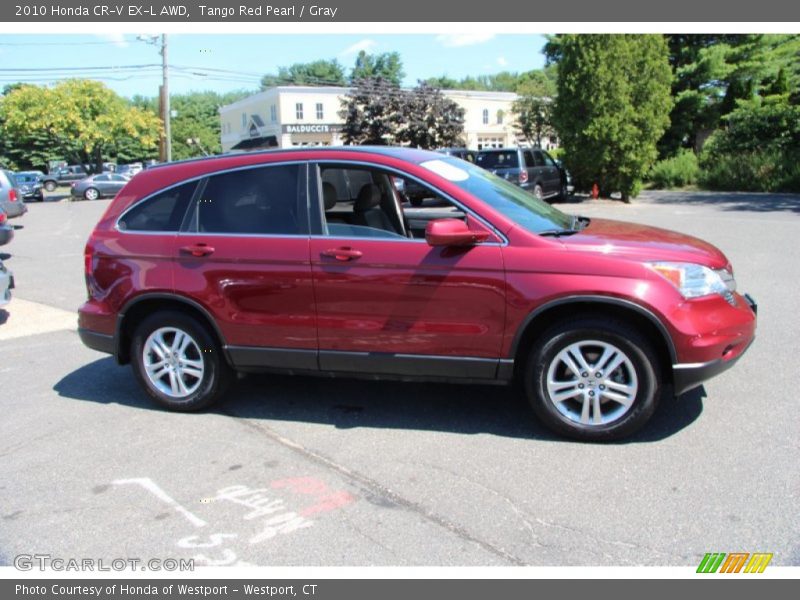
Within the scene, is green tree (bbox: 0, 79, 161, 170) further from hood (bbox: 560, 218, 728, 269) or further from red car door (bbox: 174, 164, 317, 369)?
hood (bbox: 560, 218, 728, 269)

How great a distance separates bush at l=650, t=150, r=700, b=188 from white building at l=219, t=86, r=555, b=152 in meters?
28.5

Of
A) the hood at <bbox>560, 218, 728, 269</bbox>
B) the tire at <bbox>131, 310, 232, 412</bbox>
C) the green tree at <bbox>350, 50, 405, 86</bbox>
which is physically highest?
the green tree at <bbox>350, 50, 405, 86</bbox>

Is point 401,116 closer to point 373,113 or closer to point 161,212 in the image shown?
point 373,113

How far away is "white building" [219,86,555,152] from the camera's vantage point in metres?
62.0

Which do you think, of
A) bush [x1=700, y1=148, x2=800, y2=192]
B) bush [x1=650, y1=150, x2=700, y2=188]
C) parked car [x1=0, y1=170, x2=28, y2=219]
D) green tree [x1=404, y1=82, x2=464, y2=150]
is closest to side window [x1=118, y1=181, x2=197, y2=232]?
parked car [x1=0, y1=170, x2=28, y2=219]

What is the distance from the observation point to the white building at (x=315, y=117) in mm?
62031

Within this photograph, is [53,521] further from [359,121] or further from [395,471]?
[359,121]

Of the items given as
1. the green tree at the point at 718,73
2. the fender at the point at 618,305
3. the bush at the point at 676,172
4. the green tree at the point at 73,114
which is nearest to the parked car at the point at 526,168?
the bush at the point at 676,172

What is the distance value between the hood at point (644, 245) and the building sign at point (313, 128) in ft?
195

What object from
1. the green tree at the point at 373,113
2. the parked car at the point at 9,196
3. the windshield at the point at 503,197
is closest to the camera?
the windshield at the point at 503,197

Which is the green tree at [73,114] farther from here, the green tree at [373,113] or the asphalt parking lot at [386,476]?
the asphalt parking lot at [386,476]

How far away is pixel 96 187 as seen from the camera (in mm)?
37344

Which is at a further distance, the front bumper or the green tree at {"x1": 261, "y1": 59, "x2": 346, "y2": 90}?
the green tree at {"x1": 261, "y1": 59, "x2": 346, "y2": 90}

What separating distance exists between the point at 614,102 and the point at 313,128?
44.6 meters
